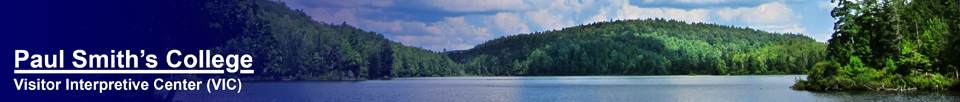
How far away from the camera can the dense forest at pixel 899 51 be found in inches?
1775

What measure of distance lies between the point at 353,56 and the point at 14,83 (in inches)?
3838

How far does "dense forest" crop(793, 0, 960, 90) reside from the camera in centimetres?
4509

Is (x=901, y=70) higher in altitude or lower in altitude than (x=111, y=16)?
lower

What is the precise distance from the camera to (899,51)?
50.4 metres

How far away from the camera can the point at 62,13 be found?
30906mm

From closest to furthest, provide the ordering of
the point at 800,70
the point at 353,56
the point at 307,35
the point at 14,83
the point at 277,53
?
1. the point at 14,83
2. the point at 277,53
3. the point at 353,56
4. the point at 307,35
5. the point at 800,70

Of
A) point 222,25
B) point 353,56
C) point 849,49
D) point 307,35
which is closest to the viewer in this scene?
point 222,25

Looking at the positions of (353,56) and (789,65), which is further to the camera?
(789,65)

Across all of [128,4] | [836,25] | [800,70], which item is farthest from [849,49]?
[800,70]

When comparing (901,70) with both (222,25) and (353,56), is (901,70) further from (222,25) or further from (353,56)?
(353,56)
